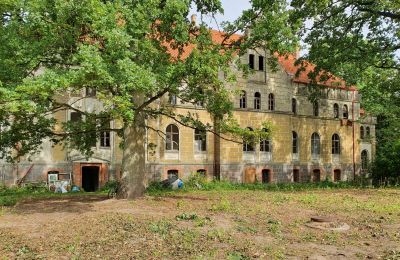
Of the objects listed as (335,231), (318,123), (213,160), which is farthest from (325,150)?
(335,231)

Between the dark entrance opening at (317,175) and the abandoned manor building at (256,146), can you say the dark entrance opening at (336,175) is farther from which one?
the dark entrance opening at (317,175)

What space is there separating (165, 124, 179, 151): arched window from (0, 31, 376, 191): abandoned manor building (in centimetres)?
7

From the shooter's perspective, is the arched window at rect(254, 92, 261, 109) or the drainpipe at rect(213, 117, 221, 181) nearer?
the drainpipe at rect(213, 117, 221, 181)

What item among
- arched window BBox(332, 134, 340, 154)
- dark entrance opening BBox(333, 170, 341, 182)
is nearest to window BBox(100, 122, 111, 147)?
arched window BBox(332, 134, 340, 154)

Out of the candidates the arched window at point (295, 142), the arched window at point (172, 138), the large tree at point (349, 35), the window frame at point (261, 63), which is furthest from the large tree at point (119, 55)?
the arched window at point (295, 142)

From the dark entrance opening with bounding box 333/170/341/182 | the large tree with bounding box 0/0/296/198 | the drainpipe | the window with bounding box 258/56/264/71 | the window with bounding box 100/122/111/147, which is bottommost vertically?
the dark entrance opening with bounding box 333/170/341/182

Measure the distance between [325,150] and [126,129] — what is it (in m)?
27.0

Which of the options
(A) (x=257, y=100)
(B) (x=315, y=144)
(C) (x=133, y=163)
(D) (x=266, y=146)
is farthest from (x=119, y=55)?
(B) (x=315, y=144)

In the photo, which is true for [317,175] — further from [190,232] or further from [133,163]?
[190,232]

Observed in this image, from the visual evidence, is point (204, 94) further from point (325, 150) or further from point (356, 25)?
point (325, 150)

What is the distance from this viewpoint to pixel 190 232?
1089 cm

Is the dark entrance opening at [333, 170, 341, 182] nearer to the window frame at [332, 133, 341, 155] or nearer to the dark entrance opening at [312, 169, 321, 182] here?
the window frame at [332, 133, 341, 155]

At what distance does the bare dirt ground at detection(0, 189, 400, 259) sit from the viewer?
30.4 feet

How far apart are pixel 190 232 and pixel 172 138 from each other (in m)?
21.4
